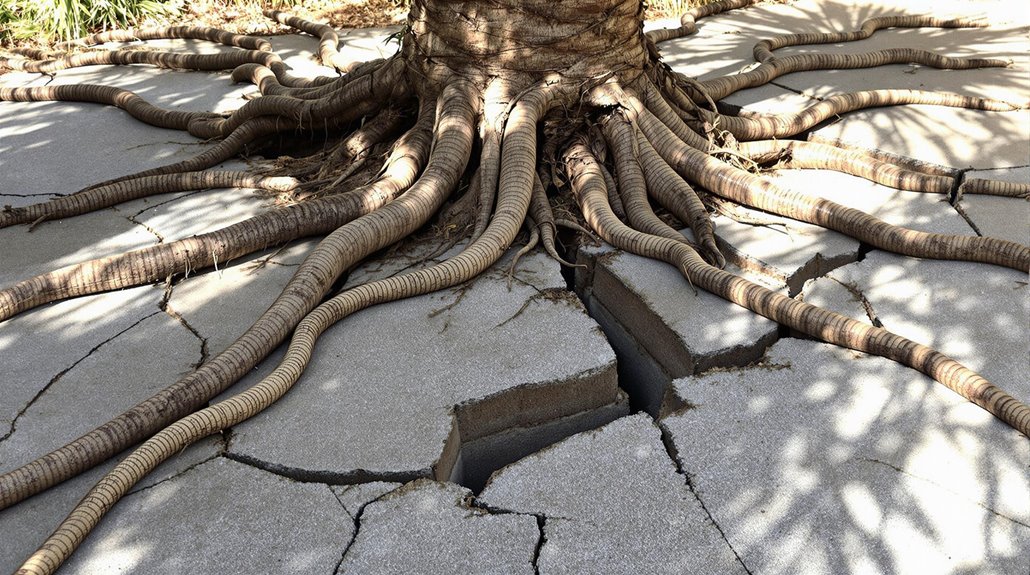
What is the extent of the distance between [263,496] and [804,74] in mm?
3764

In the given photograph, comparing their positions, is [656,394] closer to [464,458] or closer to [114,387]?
[464,458]

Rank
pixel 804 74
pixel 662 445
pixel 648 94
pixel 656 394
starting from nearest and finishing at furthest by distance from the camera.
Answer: pixel 662 445
pixel 656 394
pixel 648 94
pixel 804 74

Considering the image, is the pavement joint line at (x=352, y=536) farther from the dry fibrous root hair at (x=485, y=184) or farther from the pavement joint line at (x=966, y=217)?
the pavement joint line at (x=966, y=217)

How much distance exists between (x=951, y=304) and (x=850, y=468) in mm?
900

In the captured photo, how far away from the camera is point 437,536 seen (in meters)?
1.93

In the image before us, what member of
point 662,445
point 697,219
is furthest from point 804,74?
point 662,445

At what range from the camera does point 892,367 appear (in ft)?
7.92

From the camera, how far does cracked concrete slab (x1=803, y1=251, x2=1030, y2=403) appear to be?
2436 millimetres

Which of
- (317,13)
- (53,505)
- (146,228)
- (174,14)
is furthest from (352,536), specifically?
(174,14)

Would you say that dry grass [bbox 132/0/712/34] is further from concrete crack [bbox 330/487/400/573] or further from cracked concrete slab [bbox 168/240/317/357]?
concrete crack [bbox 330/487/400/573]

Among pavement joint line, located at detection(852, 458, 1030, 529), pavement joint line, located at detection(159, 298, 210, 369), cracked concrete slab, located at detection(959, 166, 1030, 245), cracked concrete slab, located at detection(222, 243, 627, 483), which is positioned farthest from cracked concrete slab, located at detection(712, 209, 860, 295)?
pavement joint line, located at detection(159, 298, 210, 369)

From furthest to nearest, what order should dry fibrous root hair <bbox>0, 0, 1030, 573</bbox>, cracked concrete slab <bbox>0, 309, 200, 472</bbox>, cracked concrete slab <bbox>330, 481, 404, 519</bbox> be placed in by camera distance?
dry fibrous root hair <bbox>0, 0, 1030, 573</bbox> < cracked concrete slab <bbox>0, 309, 200, 472</bbox> < cracked concrete slab <bbox>330, 481, 404, 519</bbox>

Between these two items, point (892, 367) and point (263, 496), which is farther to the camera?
point (892, 367)

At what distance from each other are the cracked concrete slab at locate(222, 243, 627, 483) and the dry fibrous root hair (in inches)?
3.1
